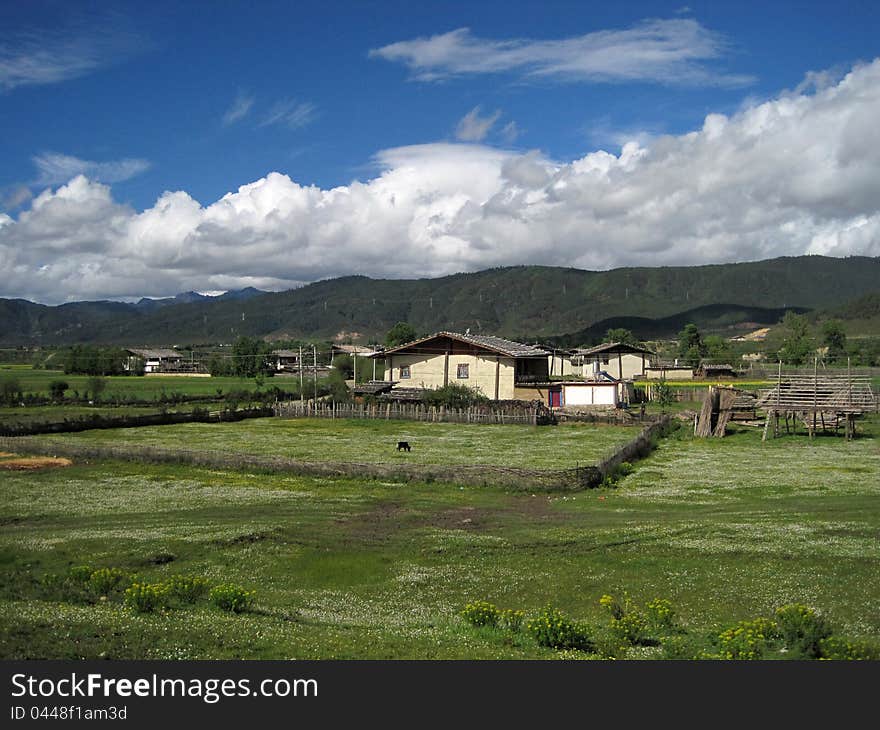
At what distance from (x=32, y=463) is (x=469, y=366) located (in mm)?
47877

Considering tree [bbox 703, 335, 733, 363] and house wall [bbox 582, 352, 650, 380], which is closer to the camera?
house wall [bbox 582, 352, 650, 380]

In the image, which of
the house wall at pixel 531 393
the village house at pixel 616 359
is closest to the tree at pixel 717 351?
the village house at pixel 616 359

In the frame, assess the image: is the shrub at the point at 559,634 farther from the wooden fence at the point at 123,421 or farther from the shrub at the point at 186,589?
the wooden fence at the point at 123,421

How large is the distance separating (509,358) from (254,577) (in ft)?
207

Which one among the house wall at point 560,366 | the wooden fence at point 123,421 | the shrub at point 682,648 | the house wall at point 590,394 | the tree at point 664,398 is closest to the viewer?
the shrub at point 682,648

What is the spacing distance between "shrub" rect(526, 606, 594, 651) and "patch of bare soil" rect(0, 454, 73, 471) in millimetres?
37123

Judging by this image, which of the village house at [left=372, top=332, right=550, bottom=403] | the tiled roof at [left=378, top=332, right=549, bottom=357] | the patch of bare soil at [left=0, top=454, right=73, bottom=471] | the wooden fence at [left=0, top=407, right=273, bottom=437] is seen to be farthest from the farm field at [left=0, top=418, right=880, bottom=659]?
the village house at [left=372, top=332, right=550, bottom=403]

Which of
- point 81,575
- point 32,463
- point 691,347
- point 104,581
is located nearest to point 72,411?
point 32,463

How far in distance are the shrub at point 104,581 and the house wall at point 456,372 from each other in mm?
65715

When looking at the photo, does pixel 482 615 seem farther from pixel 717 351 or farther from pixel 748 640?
pixel 717 351

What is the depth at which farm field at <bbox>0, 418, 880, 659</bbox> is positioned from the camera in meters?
14.6

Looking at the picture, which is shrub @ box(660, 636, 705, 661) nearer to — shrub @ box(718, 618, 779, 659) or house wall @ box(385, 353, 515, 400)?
shrub @ box(718, 618, 779, 659)

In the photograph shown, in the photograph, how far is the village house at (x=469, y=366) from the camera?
8394 cm

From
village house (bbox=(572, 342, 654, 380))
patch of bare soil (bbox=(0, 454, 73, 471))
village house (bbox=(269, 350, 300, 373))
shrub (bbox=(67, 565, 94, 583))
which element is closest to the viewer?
shrub (bbox=(67, 565, 94, 583))
